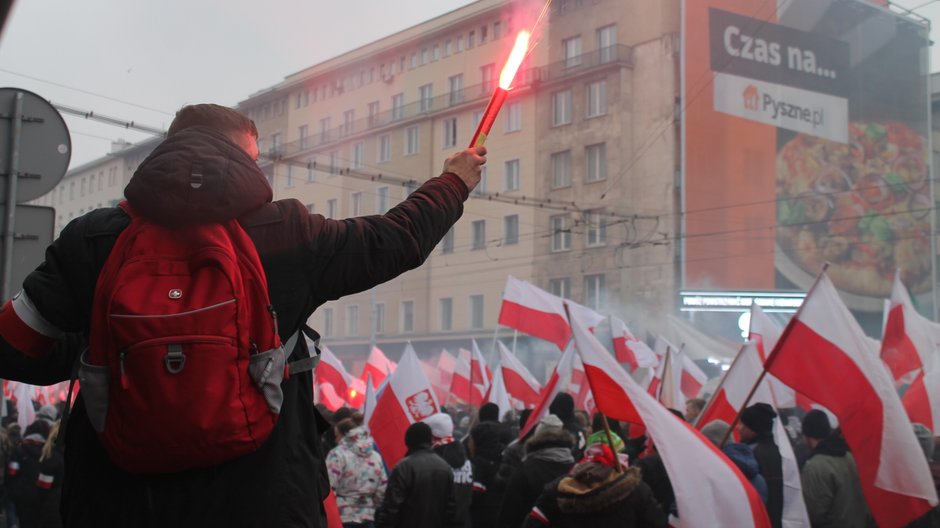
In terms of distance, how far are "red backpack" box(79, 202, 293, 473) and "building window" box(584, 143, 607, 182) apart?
3951 cm

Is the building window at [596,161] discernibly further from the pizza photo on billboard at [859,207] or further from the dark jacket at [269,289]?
the dark jacket at [269,289]

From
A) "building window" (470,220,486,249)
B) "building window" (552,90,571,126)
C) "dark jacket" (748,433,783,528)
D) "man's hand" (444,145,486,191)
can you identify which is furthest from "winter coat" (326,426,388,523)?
"building window" (470,220,486,249)

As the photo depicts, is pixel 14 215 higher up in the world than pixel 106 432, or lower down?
higher up

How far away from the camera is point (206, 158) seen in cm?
229

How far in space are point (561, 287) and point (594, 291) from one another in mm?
1821

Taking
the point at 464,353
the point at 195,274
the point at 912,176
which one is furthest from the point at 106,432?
the point at 912,176

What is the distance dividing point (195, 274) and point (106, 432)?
352 millimetres

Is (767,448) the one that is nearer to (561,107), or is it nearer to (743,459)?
(743,459)

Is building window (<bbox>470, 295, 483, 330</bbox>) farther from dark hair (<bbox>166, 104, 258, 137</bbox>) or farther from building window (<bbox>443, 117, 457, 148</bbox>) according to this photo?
dark hair (<bbox>166, 104, 258, 137</bbox>)

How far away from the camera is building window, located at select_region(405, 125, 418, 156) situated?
4291 centimetres

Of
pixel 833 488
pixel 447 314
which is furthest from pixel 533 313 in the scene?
pixel 447 314

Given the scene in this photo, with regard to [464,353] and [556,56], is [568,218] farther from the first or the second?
[464,353]

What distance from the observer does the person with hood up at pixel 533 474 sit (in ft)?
22.8

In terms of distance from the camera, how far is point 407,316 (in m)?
51.7
